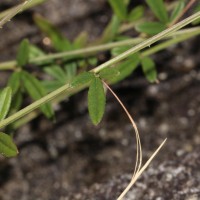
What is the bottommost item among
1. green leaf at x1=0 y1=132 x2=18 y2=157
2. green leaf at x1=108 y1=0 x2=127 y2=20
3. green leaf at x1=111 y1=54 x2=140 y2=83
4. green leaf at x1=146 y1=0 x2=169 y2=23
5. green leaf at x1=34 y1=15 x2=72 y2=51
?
green leaf at x1=0 y1=132 x2=18 y2=157

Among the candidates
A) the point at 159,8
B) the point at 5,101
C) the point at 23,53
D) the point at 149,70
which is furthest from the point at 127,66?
the point at 5,101

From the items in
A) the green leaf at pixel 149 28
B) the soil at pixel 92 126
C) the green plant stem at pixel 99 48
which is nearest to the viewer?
the green plant stem at pixel 99 48

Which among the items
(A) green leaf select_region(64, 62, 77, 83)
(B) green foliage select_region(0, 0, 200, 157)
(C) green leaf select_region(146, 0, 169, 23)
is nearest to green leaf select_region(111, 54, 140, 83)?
(B) green foliage select_region(0, 0, 200, 157)

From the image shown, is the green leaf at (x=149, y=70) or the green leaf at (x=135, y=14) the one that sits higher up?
the green leaf at (x=135, y=14)

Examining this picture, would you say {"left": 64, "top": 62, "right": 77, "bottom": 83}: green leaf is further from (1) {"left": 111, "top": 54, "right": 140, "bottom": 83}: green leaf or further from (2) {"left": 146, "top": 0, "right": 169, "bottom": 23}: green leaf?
(2) {"left": 146, "top": 0, "right": 169, "bottom": 23}: green leaf

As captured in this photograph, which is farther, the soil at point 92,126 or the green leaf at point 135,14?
the soil at point 92,126

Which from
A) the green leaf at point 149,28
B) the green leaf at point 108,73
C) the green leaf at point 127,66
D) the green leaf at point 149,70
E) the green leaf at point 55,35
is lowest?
the green leaf at point 108,73

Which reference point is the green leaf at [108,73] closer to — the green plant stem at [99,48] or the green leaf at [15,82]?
the green plant stem at [99,48]

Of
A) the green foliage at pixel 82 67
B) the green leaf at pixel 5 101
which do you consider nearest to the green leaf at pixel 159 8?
the green foliage at pixel 82 67
